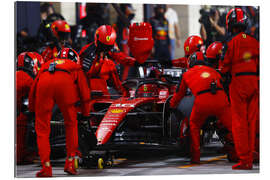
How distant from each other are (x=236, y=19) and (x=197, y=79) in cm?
76

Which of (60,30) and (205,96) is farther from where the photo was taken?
(60,30)

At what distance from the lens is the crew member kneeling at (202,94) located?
5457 millimetres

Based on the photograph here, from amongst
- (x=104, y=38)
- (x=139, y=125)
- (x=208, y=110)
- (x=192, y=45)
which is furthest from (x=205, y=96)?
(x=104, y=38)

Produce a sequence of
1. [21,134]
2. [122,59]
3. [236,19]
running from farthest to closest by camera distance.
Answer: [122,59] < [21,134] < [236,19]

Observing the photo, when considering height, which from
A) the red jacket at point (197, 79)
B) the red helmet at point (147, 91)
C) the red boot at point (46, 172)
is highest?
the red jacket at point (197, 79)

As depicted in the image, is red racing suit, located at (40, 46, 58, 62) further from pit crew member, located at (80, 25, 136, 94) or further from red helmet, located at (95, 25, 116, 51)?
red helmet, located at (95, 25, 116, 51)

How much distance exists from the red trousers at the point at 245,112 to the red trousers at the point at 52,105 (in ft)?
5.35

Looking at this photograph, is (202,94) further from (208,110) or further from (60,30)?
(60,30)

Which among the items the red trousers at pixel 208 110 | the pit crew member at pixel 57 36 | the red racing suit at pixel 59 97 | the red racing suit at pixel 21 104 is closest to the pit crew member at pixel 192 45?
the red trousers at pixel 208 110

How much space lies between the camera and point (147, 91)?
20.2 ft

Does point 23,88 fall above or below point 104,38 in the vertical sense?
below

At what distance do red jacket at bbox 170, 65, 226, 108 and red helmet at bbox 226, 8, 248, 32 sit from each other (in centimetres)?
51

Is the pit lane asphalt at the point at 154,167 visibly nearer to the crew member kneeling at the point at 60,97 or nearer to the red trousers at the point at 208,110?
the crew member kneeling at the point at 60,97

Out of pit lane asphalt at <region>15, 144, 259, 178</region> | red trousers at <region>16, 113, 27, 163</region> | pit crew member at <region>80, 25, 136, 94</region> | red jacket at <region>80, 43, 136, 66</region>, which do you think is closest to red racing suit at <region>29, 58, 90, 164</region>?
pit lane asphalt at <region>15, 144, 259, 178</region>
